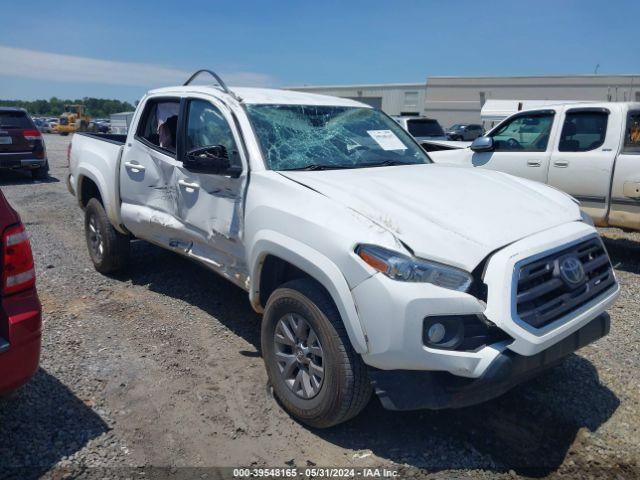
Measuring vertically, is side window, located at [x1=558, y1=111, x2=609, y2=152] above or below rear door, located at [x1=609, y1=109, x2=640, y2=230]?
above

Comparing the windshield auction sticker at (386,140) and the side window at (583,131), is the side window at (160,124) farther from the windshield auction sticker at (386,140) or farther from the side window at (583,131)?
the side window at (583,131)

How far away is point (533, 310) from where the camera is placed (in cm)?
262

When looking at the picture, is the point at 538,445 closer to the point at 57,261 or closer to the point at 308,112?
the point at 308,112

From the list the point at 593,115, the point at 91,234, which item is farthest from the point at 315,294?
the point at 593,115

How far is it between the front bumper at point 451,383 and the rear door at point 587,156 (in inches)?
175

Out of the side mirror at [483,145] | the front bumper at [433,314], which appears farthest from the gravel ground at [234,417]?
the side mirror at [483,145]

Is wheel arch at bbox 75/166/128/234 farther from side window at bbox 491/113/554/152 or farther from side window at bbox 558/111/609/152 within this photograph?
side window at bbox 558/111/609/152

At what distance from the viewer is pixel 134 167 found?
16.1 ft

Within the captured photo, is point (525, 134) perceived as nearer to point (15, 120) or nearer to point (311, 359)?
point (311, 359)

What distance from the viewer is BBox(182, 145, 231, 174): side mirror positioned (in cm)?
361

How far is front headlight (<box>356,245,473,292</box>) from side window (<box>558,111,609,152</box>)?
502cm

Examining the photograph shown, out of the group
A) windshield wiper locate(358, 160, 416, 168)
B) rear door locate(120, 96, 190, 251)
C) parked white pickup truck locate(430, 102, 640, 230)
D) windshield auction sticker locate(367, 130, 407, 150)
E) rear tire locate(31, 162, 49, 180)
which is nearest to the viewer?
windshield wiper locate(358, 160, 416, 168)

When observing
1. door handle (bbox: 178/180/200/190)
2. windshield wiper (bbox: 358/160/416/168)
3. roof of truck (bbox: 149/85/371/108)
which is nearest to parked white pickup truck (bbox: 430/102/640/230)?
roof of truck (bbox: 149/85/371/108)

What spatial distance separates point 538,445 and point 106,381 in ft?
9.03
